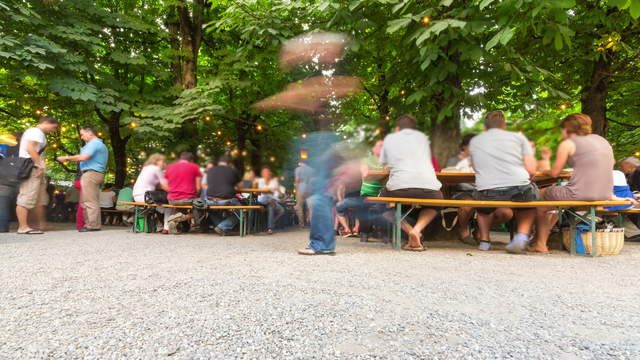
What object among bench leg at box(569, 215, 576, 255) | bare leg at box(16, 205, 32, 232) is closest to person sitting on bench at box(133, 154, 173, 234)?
bare leg at box(16, 205, 32, 232)

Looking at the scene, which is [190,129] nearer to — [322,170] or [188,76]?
[188,76]

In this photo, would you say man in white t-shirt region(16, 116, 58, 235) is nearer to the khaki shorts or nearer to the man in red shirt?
the khaki shorts

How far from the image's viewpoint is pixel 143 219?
338 inches

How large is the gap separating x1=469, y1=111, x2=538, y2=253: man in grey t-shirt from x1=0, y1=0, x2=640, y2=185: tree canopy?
0.74 metres

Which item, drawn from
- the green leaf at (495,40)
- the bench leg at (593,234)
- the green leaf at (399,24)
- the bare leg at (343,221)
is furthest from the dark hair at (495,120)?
the bare leg at (343,221)

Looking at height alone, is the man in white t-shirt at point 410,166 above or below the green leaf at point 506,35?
below

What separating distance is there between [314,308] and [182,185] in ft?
19.9

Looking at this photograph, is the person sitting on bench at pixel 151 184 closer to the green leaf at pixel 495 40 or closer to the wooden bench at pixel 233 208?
the wooden bench at pixel 233 208

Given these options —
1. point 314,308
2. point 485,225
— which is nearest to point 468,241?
point 485,225

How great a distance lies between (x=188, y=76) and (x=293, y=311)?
36.4 ft

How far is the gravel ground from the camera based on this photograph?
1.89 metres

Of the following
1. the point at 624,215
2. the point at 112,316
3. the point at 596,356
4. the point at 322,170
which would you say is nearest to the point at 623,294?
the point at 596,356

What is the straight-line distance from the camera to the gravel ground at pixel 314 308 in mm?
1889

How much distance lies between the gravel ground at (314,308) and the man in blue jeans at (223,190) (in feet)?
11.0
